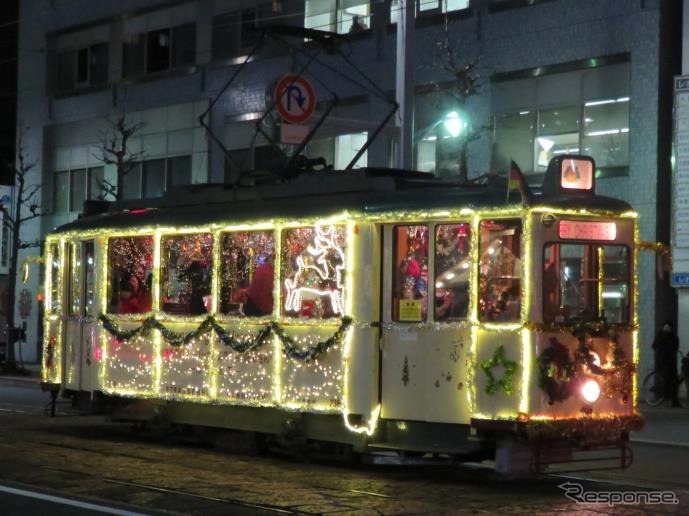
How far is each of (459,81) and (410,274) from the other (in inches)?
543

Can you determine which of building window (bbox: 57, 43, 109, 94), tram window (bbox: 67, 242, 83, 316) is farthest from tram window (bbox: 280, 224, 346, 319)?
building window (bbox: 57, 43, 109, 94)

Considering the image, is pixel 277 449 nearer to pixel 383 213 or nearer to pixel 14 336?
pixel 383 213

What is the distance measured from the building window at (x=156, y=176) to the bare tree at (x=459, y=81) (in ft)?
34.4

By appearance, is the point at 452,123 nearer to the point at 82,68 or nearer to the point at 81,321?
the point at 81,321

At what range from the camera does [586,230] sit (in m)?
13.1

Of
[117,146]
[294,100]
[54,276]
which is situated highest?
[117,146]

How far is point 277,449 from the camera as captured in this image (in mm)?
15812

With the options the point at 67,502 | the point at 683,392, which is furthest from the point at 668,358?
the point at 67,502

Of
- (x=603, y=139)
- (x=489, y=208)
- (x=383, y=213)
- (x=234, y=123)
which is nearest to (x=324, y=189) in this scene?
(x=383, y=213)

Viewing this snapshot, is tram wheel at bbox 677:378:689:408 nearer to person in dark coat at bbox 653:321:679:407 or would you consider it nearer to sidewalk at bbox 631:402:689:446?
person in dark coat at bbox 653:321:679:407

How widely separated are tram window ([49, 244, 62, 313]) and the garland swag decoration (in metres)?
1.37

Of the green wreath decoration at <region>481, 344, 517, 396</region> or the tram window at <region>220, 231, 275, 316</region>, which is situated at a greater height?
the tram window at <region>220, 231, 275, 316</region>

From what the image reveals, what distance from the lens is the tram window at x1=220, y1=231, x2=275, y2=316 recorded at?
49.9ft

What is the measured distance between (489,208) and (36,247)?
31.9 metres
